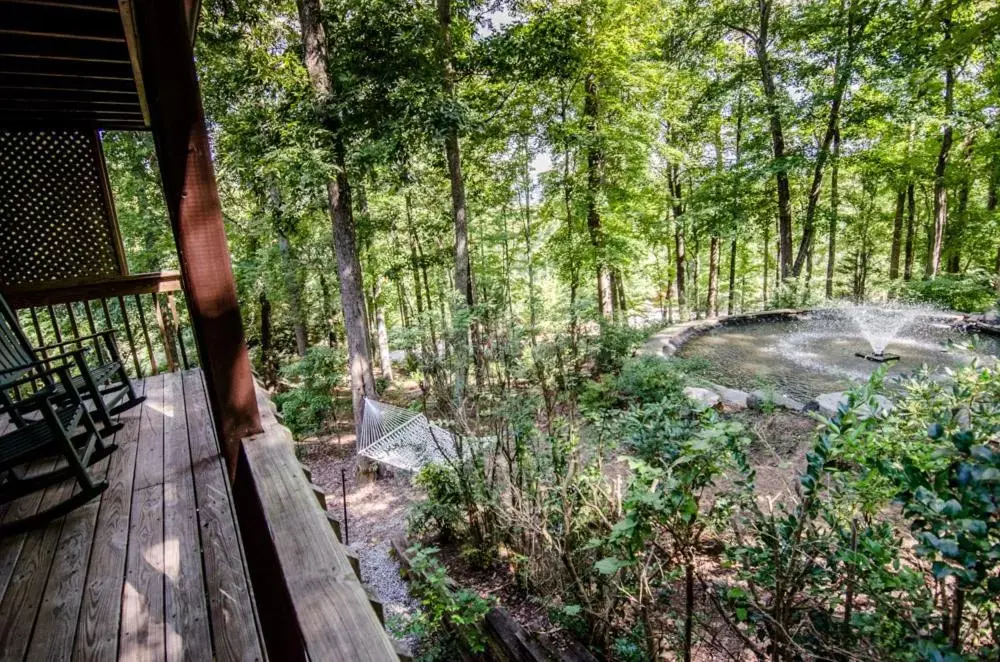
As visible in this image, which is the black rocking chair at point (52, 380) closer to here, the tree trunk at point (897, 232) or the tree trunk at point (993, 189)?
the tree trunk at point (993, 189)

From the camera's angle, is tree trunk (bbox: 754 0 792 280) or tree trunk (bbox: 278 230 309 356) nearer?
tree trunk (bbox: 278 230 309 356)

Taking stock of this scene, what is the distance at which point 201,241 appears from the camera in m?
1.29

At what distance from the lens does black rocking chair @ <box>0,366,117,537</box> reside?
6.07ft

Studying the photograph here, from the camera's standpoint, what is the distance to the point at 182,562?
60.7 inches

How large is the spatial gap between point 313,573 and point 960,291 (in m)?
13.3

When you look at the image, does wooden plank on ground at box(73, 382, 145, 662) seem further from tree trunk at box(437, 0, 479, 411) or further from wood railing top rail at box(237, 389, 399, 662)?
tree trunk at box(437, 0, 479, 411)

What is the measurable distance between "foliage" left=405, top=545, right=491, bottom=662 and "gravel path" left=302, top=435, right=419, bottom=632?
469mm

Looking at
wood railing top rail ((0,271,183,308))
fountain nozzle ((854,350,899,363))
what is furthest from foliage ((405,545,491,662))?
fountain nozzle ((854,350,899,363))

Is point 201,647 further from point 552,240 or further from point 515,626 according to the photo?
point 552,240

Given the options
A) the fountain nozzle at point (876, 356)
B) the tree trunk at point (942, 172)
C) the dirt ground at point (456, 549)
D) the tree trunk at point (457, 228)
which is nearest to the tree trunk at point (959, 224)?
the tree trunk at point (942, 172)

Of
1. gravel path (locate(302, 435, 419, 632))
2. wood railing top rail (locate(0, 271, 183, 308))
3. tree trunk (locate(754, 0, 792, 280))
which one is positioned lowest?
gravel path (locate(302, 435, 419, 632))

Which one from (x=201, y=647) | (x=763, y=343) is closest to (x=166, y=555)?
(x=201, y=647)

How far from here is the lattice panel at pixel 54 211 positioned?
345cm

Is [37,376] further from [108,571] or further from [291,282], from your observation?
[291,282]
